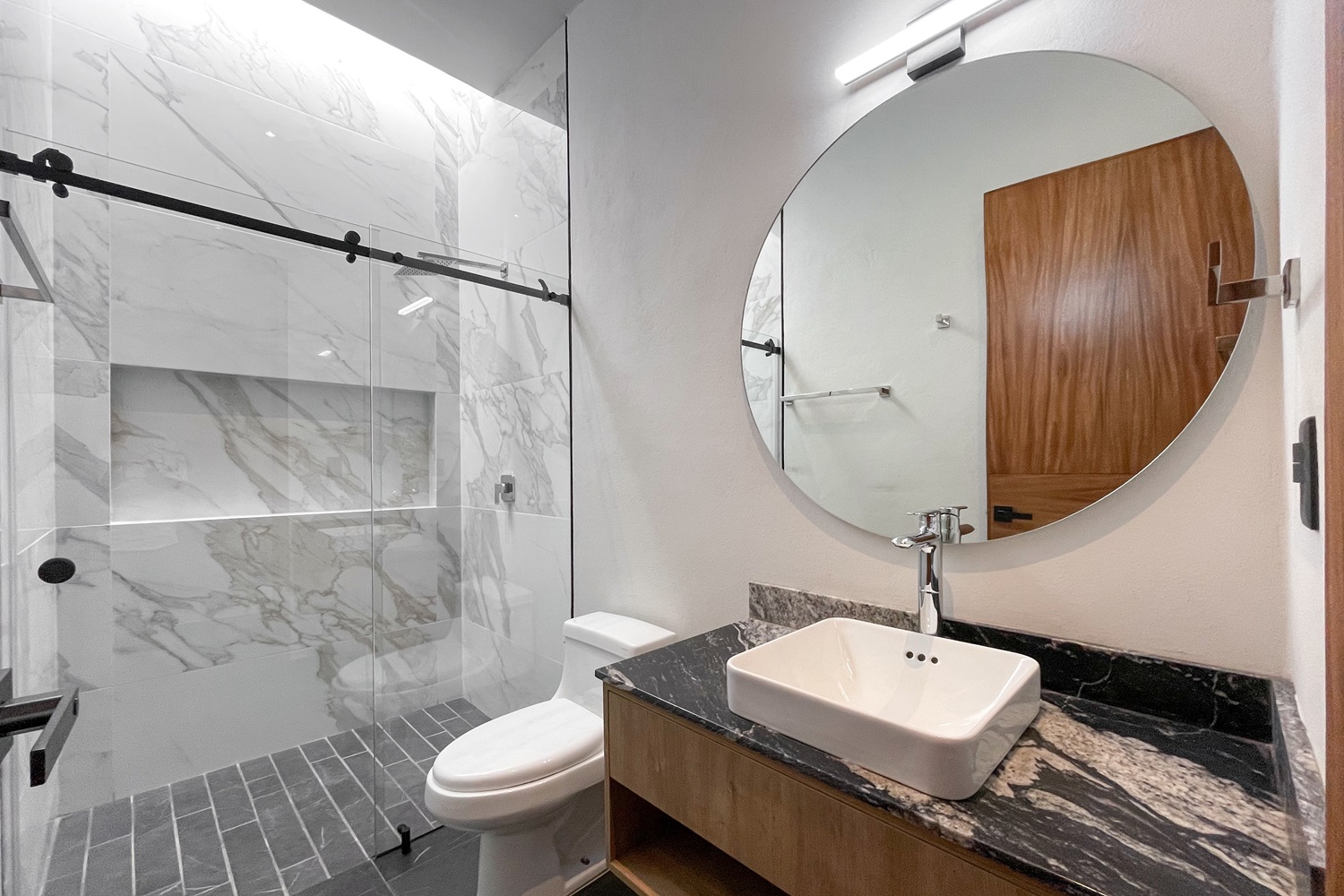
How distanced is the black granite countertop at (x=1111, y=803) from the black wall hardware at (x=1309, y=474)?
0.35 m

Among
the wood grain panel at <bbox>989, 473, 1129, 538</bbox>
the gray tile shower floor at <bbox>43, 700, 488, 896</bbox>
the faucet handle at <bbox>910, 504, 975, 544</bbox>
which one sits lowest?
the gray tile shower floor at <bbox>43, 700, 488, 896</bbox>

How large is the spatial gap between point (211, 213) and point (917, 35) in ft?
6.27

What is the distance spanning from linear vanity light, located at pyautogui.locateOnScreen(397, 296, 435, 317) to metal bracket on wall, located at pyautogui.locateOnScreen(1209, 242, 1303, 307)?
1960mm

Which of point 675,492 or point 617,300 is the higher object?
point 617,300

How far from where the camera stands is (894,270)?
1.27m

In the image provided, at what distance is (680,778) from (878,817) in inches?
15.0

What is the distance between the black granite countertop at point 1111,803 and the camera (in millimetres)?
596

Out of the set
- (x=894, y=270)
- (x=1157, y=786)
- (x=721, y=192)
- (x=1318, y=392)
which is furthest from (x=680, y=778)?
(x=721, y=192)

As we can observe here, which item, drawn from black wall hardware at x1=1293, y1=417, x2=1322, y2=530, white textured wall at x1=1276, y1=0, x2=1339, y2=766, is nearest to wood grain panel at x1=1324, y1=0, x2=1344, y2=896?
white textured wall at x1=1276, y1=0, x2=1339, y2=766

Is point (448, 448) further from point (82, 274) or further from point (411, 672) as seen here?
point (82, 274)

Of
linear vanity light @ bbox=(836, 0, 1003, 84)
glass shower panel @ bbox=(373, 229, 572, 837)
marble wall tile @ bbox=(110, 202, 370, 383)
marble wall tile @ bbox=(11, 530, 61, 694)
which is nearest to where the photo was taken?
linear vanity light @ bbox=(836, 0, 1003, 84)

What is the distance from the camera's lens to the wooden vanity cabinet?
27.9 inches

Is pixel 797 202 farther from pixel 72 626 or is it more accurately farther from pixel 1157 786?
pixel 72 626

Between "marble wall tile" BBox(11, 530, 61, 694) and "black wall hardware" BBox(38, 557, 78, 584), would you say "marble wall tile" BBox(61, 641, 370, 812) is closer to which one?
"marble wall tile" BBox(11, 530, 61, 694)
